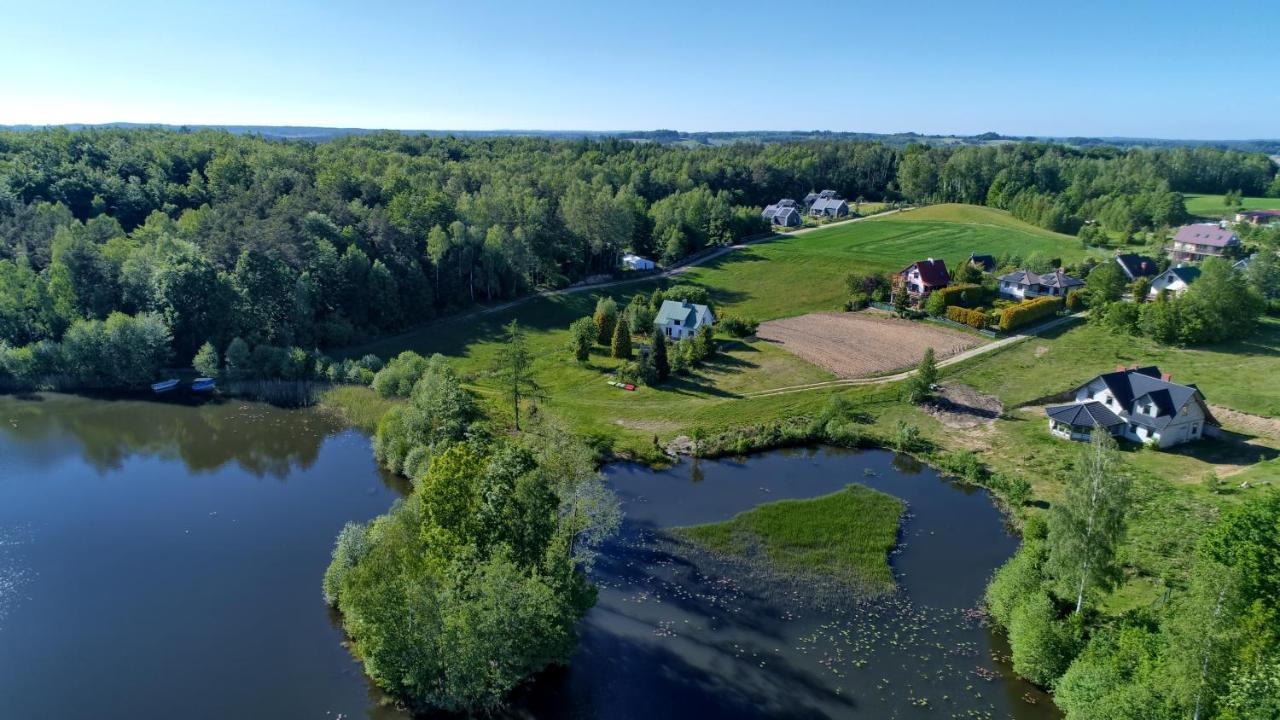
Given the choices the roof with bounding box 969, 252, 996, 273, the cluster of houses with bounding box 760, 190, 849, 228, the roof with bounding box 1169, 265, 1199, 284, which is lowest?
the roof with bounding box 969, 252, 996, 273

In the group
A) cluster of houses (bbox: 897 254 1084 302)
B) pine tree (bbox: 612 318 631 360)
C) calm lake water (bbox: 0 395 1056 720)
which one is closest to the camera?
calm lake water (bbox: 0 395 1056 720)

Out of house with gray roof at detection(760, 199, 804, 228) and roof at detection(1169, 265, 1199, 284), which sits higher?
house with gray roof at detection(760, 199, 804, 228)

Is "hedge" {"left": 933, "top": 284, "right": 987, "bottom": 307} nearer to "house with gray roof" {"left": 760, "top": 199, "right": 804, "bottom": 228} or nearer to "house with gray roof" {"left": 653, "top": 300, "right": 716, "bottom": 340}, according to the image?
"house with gray roof" {"left": 653, "top": 300, "right": 716, "bottom": 340}

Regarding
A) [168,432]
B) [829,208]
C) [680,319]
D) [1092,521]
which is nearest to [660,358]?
[680,319]

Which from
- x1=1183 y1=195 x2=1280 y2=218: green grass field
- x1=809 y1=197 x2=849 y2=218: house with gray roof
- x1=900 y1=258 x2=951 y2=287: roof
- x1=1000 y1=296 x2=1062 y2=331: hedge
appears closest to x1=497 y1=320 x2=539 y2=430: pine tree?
x1=1000 y1=296 x2=1062 y2=331: hedge

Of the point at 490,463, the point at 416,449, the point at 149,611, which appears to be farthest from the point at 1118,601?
the point at 149,611

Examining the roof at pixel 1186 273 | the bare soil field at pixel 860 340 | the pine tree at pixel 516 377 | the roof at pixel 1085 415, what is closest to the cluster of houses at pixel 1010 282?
the bare soil field at pixel 860 340
